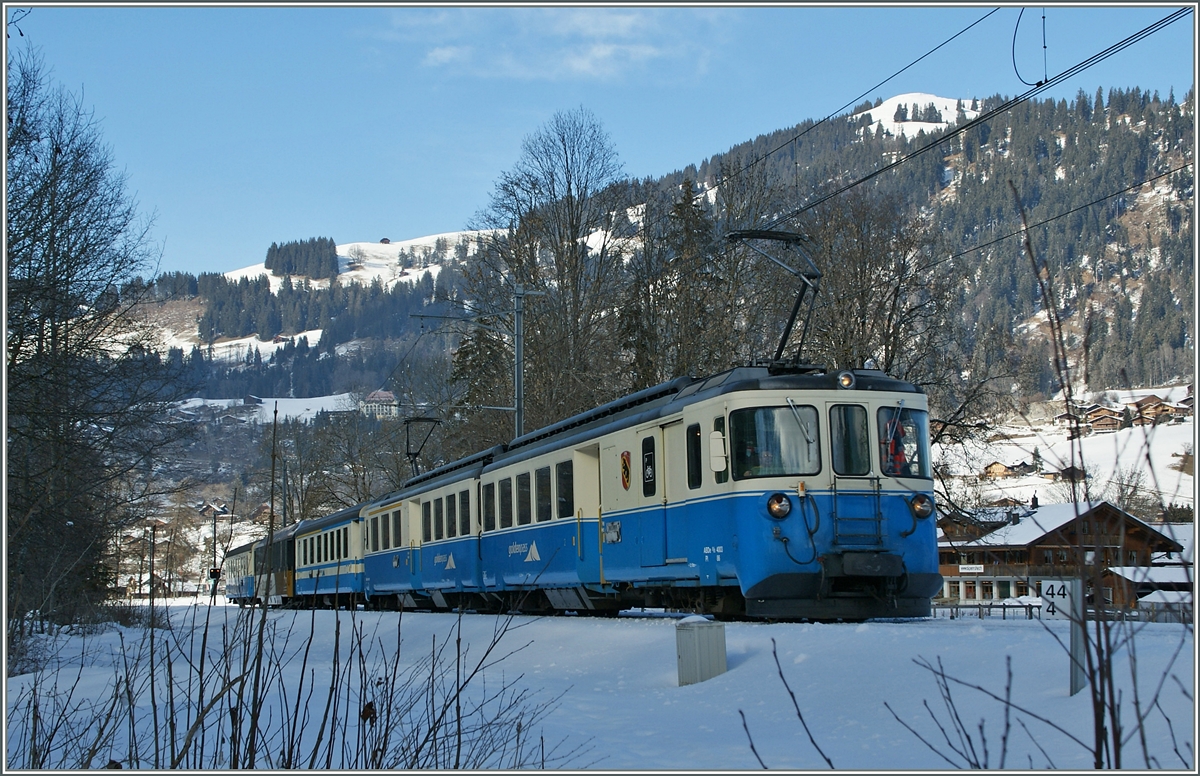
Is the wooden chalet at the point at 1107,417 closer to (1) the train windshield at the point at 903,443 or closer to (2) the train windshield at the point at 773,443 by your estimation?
(2) the train windshield at the point at 773,443

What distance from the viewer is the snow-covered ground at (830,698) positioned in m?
6.61

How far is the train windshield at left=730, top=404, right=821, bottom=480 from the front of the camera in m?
12.8

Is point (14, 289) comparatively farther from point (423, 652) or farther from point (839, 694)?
point (839, 694)

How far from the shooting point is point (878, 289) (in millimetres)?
31797

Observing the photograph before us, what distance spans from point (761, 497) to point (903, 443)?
202cm

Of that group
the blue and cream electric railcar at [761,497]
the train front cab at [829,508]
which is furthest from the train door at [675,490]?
the train front cab at [829,508]

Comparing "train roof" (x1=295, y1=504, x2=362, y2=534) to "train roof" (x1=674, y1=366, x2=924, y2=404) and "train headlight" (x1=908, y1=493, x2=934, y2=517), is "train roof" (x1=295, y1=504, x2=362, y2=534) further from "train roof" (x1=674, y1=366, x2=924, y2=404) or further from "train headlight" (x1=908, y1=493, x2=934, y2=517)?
"train headlight" (x1=908, y1=493, x2=934, y2=517)

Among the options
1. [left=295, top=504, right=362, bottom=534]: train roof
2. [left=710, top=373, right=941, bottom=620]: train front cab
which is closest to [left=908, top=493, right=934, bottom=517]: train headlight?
[left=710, top=373, right=941, bottom=620]: train front cab

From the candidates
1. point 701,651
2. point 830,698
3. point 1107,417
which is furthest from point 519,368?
point 1107,417

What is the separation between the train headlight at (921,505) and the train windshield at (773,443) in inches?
48.0

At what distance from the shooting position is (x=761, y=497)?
1258 centimetres

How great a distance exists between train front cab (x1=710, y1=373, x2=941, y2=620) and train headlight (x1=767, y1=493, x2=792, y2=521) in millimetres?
13

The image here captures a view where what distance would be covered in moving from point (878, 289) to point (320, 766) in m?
26.9

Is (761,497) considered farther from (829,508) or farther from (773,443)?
(829,508)
